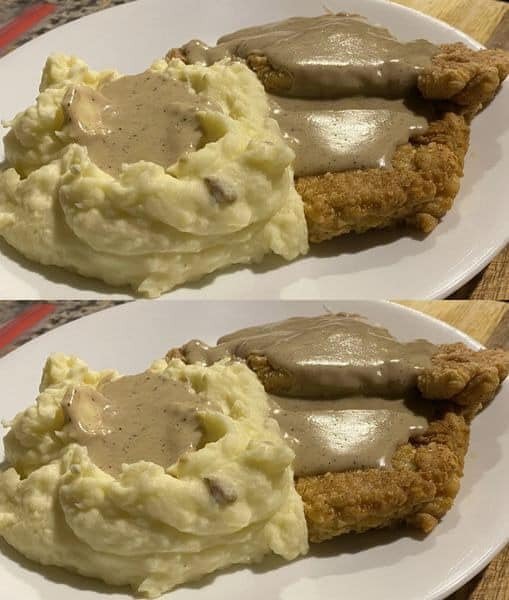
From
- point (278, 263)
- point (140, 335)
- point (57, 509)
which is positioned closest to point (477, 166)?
point (278, 263)

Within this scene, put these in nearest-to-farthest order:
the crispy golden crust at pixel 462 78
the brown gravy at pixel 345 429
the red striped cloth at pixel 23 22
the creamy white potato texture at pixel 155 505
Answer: the creamy white potato texture at pixel 155 505 < the brown gravy at pixel 345 429 < the crispy golden crust at pixel 462 78 < the red striped cloth at pixel 23 22

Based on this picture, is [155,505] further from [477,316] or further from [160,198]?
[477,316]

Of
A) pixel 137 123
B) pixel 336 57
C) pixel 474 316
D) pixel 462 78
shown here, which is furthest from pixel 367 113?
pixel 474 316

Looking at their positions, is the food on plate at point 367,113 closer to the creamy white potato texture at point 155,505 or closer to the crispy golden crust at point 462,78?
the crispy golden crust at point 462,78

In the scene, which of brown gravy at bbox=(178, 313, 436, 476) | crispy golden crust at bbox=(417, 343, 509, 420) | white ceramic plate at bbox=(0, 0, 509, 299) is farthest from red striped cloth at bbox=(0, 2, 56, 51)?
crispy golden crust at bbox=(417, 343, 509, 420)

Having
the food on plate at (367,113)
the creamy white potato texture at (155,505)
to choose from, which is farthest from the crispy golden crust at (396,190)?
the creamy white potato texture at (155,505)

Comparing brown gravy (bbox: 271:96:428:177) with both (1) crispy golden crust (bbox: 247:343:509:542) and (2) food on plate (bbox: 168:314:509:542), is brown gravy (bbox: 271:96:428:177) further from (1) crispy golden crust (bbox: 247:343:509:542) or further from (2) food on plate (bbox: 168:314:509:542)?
(1) crispy golden crust (bbox: 247:343:509:542)
